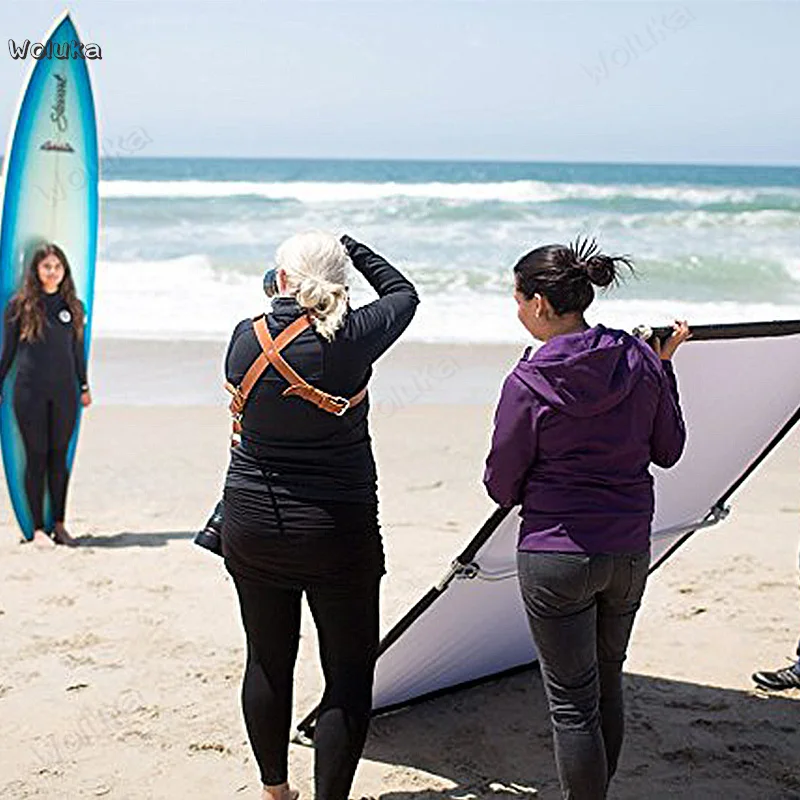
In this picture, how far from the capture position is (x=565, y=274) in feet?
8.76

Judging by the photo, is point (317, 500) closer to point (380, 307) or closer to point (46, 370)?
point (380, 307)

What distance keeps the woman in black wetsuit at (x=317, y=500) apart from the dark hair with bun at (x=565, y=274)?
39 centimetres

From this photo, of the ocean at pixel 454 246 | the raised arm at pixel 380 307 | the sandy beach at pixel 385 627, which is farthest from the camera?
the ocean at pixel 454 246

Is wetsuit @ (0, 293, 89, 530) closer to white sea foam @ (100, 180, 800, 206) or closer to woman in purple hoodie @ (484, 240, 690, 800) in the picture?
woman in purple hoodie @ (484, 240, 690, 800)

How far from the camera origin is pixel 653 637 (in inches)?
189

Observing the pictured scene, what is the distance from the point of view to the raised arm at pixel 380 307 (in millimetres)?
2898

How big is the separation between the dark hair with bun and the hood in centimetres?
8

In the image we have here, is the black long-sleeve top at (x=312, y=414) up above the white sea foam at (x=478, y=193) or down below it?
above

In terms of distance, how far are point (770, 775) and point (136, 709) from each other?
194 cm

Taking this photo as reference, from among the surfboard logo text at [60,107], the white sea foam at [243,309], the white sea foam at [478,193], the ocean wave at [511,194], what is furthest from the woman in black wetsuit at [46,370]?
the white sea foam at [478,193]

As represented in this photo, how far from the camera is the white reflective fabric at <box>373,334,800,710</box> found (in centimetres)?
331

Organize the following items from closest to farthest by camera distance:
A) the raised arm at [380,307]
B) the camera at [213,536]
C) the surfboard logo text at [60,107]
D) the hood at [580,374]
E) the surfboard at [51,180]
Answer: the hood at [580,374], the raised arm at [380,307], the camera at [213,536], the surfboard at [51,180], the surfboard logo text at [60,107]

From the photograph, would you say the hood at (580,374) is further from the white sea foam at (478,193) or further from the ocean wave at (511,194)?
the white sea foam at (478,193)

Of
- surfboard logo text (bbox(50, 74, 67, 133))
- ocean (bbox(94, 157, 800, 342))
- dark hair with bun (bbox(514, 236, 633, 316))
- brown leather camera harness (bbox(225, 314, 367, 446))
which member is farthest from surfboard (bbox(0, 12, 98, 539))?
ocean (bbox(94, 157, 800, 342))
